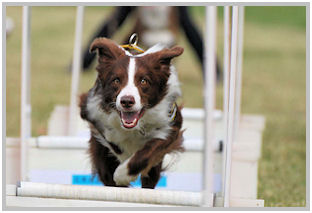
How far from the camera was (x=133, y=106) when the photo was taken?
3125 mm

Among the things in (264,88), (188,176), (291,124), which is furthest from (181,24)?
(188,176)

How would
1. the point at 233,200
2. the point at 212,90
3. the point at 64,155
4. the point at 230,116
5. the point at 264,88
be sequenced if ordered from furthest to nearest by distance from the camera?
the point at 264,88, the point at 64,155, the point at 233,200, the point at 230,116, the point at 212,90

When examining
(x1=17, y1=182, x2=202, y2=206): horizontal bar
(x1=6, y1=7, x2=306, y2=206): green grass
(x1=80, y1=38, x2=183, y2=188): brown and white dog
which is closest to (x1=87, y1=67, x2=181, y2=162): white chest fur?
(x1=80, y1=38, x2=183, y2=188): brown and white dog

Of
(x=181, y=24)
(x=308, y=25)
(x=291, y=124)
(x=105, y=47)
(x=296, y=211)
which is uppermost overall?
(x=181, y=24)

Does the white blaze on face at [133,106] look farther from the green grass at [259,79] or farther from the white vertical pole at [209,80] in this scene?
the green grass at [259,79]

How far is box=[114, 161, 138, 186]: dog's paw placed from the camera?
3381 millimetres

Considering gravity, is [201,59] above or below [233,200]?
above

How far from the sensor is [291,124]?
7.38m

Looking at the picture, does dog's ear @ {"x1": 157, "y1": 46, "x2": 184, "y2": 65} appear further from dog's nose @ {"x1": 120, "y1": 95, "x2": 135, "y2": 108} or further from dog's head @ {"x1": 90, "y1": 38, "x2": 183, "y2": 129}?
dog's nose @ {"x1": 120, "y1": 95, "x2": 135, "y2": 108}

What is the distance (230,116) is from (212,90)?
1.28 feet

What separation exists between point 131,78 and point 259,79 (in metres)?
7.65

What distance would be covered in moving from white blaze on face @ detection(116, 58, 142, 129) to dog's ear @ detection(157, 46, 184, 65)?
0.54 ft

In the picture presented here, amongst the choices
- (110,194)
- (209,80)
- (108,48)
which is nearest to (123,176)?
(110,194)

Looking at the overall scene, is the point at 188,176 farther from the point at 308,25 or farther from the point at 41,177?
the point at 308,25
